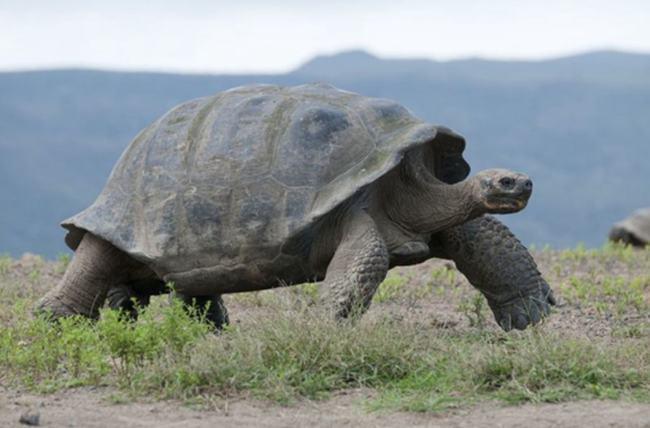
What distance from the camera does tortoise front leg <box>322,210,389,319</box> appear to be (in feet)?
19.6

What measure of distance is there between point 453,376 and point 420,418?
474 mm

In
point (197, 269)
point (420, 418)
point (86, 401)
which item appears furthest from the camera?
point (197, 269)

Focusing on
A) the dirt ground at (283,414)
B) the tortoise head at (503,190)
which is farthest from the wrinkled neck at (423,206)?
the dirt ground at (283,414)

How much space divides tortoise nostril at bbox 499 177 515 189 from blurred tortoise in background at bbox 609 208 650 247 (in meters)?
10.6

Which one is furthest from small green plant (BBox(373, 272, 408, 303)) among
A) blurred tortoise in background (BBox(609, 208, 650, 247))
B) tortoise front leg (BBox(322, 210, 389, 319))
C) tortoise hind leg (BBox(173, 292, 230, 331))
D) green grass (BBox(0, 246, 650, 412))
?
blurred tortoise in background (BBox(609, 208, 650, 247))

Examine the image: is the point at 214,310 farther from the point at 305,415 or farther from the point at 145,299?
the point at 305,415

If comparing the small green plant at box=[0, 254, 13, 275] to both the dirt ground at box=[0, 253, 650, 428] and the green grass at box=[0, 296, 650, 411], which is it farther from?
the dirt ground at box=[0, 253, 650, 428]

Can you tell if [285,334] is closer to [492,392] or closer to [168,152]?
[492,392]

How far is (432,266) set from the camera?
34.7ft

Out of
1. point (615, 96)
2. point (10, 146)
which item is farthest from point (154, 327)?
point (615, 96)

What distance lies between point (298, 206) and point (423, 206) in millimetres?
696

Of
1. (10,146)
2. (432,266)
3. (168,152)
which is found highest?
(168,152)

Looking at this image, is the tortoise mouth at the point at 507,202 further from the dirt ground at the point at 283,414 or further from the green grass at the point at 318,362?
the dirt ground at the point at 283,414

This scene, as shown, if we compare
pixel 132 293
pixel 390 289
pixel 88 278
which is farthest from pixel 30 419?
pixel 390 289
